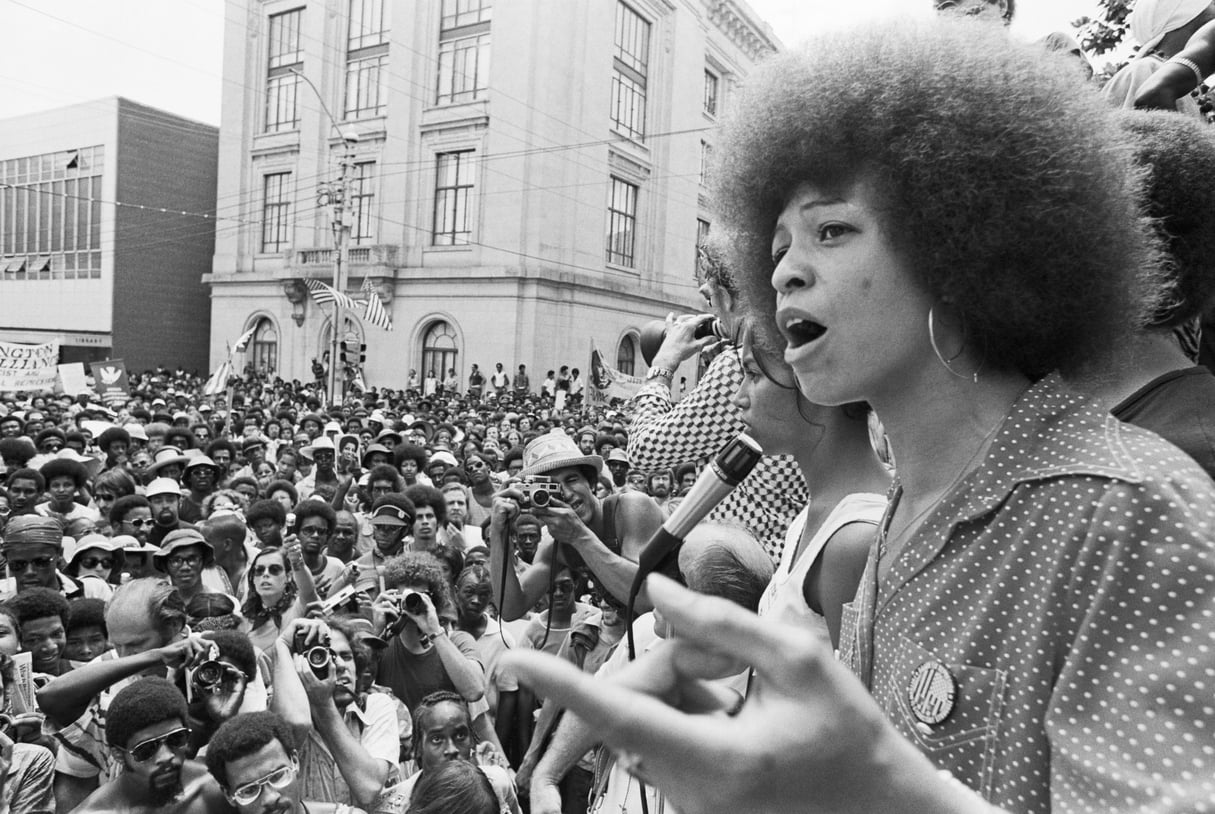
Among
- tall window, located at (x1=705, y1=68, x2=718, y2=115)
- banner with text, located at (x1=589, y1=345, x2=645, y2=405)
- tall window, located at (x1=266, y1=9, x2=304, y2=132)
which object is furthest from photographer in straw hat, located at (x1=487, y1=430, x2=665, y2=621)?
tall window, located at (x1=705, y1=68, x2=718, y2=115)

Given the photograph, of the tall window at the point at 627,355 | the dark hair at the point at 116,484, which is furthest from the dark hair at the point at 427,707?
the tall window at the point at 627,355

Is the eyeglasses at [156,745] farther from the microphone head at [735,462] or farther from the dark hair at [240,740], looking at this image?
the microphone head at [735,462]

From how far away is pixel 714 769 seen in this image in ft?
2.27

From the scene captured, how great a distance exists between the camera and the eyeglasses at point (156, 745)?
10.2ft

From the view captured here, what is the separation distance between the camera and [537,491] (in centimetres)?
364

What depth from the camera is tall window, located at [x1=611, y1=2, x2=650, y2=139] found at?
32.9 meters

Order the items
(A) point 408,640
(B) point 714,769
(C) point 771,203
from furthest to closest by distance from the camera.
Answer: (A) point 408,640
(C) point 771,203
(B) point 714,769

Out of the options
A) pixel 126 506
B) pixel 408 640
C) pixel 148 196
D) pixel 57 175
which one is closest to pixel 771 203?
pixel 408 640

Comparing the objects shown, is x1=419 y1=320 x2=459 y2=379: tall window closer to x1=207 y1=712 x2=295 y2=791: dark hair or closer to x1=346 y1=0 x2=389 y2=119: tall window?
x1=346 y1=0 x2=389 y2=119: tall window

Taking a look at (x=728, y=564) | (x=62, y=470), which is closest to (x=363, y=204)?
(x=62, y=470)

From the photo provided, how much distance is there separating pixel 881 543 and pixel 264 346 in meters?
36.1

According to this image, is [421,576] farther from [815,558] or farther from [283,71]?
[283,71]

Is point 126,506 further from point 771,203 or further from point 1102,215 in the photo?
point 1102,215

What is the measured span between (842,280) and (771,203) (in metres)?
0.46
